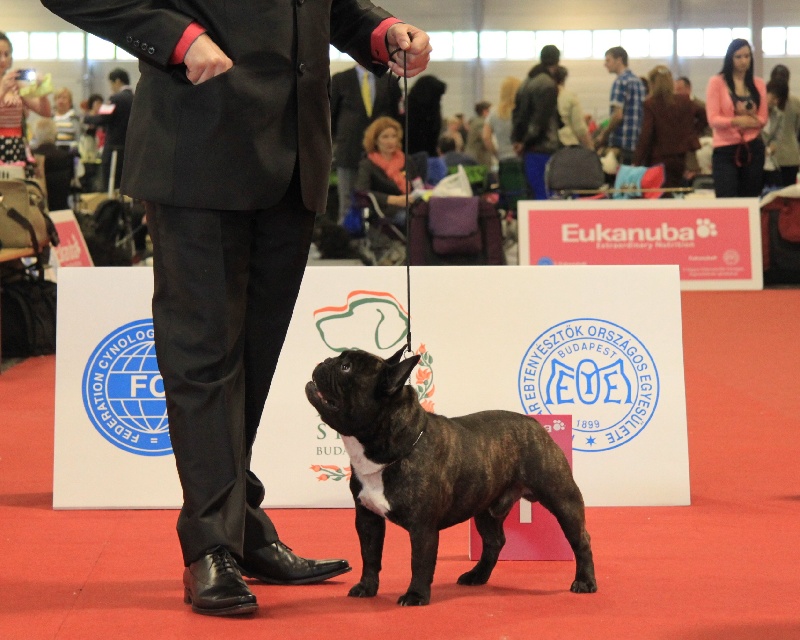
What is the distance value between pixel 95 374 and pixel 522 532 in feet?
4.37

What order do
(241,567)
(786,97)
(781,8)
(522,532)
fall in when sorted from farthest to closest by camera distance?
(781,8) < (786,97) < (522,532) < (241,567)

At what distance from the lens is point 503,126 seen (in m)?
13.3

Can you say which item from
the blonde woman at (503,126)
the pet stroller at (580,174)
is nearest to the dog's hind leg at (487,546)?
the pet stroller at (580,174)

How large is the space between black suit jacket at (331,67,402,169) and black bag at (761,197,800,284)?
3259 millimetres

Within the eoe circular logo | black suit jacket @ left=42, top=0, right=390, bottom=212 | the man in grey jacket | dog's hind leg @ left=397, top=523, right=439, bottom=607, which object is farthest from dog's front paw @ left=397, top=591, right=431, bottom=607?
the man in grey jacket

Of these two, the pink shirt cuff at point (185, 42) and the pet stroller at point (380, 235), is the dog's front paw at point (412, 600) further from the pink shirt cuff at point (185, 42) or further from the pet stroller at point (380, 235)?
the pet stroller at point (380, 235)

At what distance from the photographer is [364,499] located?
2.40 m

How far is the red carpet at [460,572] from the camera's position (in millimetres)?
2271

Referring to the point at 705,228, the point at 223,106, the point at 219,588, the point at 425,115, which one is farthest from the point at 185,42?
the point at 425,115

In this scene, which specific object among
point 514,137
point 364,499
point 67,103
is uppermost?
point 67,103

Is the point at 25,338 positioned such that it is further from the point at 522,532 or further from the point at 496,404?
the point at 522,532

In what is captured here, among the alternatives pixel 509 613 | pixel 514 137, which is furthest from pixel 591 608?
pixel 514 137

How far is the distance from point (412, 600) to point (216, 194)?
879 mm

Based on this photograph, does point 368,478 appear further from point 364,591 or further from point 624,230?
point 624,230
